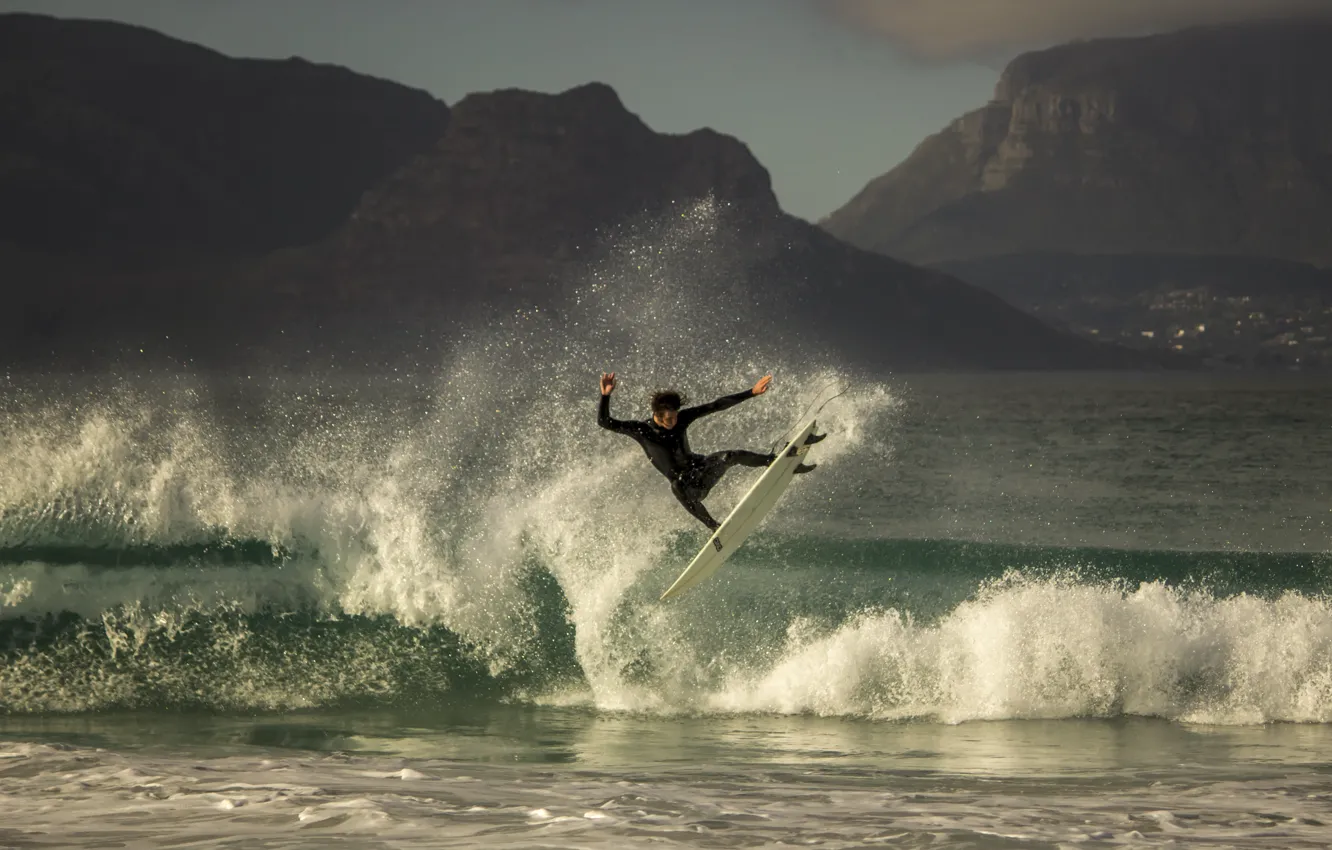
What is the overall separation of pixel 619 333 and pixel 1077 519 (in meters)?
112

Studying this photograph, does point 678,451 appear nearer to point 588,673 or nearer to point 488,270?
point 588,673

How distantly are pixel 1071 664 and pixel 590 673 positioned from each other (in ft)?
13.3

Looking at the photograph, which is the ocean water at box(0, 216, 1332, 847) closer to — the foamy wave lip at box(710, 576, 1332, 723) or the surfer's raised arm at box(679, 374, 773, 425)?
the foamy wave lip at box(710, 576, 1332, 723)

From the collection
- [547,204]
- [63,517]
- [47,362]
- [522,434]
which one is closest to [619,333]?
[547,204]

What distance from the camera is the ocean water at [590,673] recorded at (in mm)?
7523

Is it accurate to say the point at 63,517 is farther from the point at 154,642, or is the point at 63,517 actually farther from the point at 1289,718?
the point at 1289,718

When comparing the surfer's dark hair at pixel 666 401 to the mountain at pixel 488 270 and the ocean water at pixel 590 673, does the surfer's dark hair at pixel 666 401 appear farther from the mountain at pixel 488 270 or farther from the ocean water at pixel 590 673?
the mountain at pixel 488 270

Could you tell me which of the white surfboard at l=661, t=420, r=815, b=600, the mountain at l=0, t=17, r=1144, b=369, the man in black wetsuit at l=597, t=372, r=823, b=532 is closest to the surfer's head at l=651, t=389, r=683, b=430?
the man in black wetsuit at l=597, t=372, r=823, b=532

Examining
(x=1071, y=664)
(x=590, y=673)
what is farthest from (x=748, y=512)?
(x=1071, y=664)

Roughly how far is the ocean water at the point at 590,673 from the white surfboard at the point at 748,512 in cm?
116

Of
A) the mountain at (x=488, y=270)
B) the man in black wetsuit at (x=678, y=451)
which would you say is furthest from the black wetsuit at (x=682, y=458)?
the mountain at (x=488, y=270)

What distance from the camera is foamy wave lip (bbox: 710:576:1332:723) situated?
11094 mm

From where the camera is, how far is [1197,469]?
3666cm

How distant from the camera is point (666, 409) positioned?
10.3 meters
